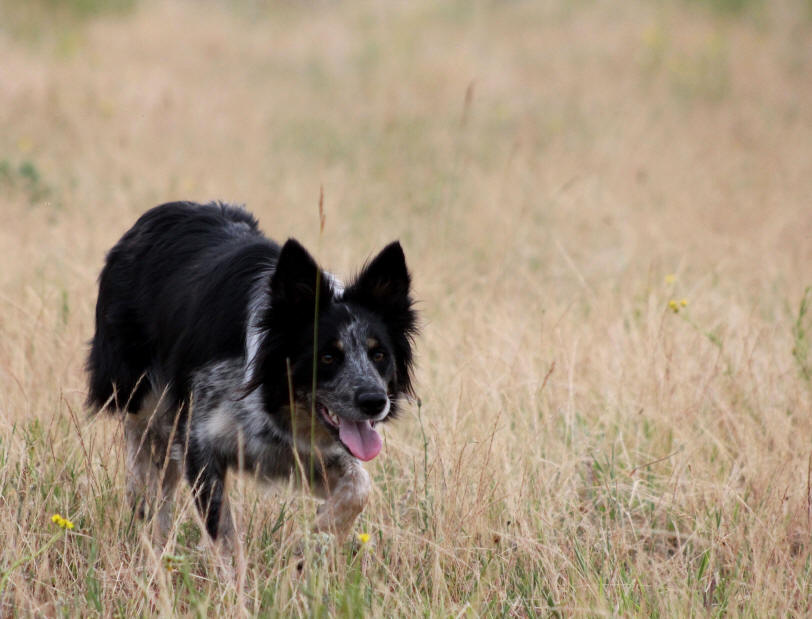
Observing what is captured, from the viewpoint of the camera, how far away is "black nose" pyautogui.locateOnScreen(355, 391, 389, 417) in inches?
137

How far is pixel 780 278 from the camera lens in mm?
7340

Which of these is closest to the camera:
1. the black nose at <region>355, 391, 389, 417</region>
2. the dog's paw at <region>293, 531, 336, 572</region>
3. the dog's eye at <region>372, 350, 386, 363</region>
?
the dog's paw at <region>293, 531, 336, 572</region>

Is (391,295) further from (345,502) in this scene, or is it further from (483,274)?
(483,274)

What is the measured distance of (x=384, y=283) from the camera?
12.6ft

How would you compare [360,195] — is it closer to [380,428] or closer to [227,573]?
[380,428]

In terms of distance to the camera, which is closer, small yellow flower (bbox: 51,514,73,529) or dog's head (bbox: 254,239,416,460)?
small yellow flower (bbox: 51,514,73,529)

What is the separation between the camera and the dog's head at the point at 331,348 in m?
3.57

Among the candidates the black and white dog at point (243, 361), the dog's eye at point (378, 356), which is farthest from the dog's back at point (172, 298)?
the dog's eye at point (378, 356)

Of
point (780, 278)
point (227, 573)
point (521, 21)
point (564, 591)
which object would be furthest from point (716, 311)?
point (521, 21)

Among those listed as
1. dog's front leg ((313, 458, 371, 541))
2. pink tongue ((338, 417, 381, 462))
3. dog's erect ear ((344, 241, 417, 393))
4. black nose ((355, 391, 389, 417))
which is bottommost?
dog's front leg ((313, 458, 371, 541))

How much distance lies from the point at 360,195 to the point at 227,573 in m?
6.66

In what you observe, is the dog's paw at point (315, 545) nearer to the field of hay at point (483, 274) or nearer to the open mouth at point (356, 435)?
the field of hay at point (483, 274)

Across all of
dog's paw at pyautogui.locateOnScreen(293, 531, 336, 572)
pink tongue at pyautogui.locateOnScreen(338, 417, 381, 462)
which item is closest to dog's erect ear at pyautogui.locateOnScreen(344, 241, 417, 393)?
pink tongue at pyautogui.locateOnScreen(338, 417, 381, 462)

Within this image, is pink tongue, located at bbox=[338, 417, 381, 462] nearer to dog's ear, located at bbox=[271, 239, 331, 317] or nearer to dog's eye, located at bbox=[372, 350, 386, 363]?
dog's eye, located at bbox=[372, 350, 386, 363]
